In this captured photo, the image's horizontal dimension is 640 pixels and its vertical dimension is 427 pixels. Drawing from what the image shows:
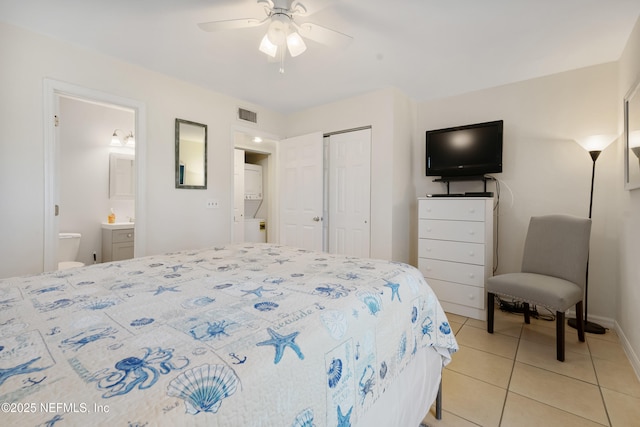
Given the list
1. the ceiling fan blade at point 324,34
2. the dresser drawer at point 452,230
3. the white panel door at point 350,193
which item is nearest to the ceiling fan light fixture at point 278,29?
the ceiling fan blade at point 324,34

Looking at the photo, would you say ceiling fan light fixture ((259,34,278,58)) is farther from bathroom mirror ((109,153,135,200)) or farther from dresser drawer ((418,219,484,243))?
bathroom mirror ((109,153,135,200))

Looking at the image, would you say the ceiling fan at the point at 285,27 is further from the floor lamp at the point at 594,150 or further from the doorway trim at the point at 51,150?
the floor lamp at the point at 594,150

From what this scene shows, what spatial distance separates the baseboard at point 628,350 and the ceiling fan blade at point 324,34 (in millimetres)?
2994

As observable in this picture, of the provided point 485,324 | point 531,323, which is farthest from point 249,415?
point 531,323

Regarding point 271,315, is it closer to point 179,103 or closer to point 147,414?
point 147,414

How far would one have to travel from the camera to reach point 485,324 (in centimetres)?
272

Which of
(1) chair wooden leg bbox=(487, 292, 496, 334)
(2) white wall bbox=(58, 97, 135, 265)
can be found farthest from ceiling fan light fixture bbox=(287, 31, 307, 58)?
(2) white wall bbox=(58, 97, 135, 265)

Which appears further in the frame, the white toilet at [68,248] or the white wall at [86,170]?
the white wall at [86,170]

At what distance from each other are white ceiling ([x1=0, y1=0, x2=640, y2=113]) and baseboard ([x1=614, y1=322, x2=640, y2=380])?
2.44 m

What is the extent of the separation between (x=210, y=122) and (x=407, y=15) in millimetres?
2371

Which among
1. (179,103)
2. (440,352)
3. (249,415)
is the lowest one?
(440,352)

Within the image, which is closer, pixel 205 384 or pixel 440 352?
pixel 205 384

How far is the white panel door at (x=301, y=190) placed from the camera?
147 inches

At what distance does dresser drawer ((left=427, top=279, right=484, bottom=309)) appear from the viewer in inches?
111
